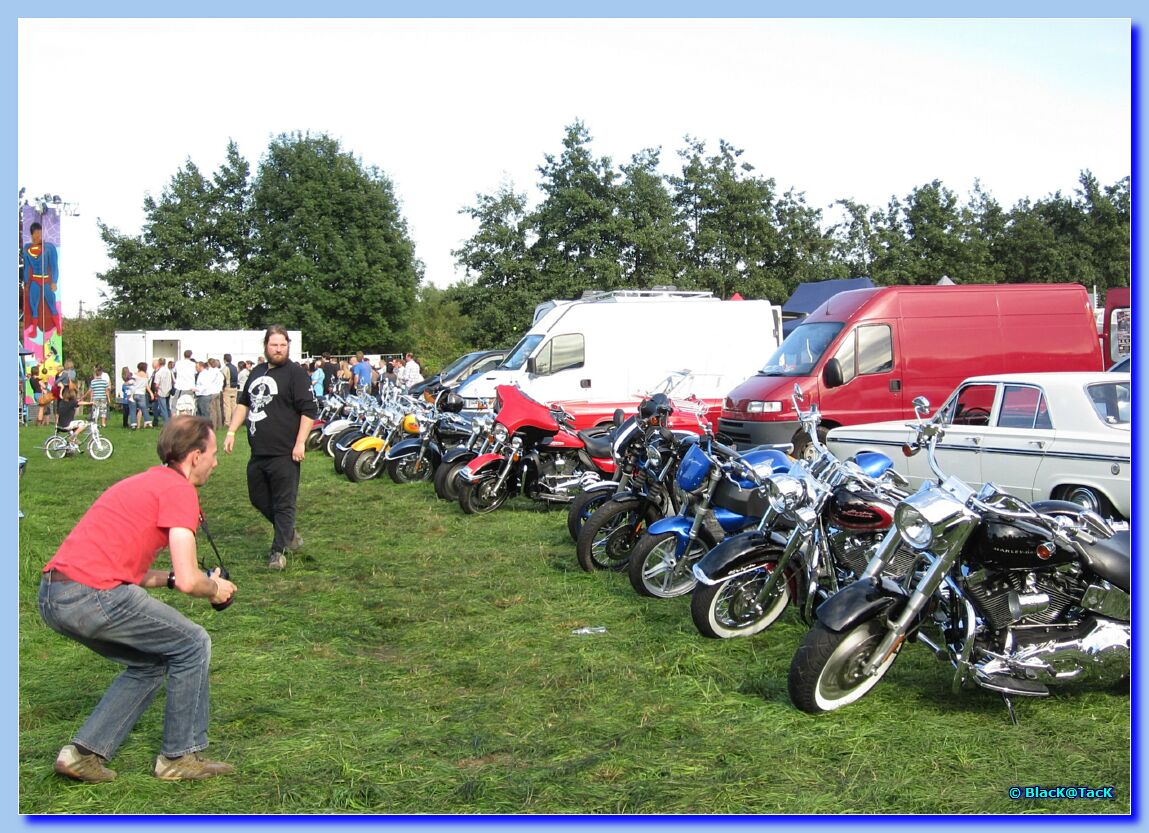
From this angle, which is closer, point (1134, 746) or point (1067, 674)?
point (1134, 746)

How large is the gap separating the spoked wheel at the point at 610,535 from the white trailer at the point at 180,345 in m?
27.0

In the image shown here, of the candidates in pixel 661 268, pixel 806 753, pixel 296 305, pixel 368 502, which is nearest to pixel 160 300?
pixel 296 305

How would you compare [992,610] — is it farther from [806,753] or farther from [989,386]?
[989,386]

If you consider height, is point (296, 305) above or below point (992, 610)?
above

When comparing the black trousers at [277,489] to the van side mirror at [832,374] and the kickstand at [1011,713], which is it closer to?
the kickstand at [1011,713]

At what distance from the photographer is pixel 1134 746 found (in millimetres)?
4242

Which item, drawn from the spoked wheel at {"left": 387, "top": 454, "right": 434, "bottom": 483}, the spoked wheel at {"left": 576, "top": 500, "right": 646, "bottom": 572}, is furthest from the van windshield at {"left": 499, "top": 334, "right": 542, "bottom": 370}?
the spoked wheel at {"left": 576, "top": 500, "right": 646, "bottom": 572}

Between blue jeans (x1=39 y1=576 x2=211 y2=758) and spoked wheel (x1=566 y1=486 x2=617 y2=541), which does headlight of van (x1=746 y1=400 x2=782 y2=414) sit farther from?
blue jeans (x1=39 y1=576 x2=211 y2=758)

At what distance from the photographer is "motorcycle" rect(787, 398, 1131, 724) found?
461cm

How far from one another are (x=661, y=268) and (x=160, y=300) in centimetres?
2614

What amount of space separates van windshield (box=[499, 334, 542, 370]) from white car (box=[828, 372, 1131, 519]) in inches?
370

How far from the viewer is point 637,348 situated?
1722cm

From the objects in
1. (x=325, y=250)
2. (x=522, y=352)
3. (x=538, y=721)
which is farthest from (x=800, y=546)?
(x=325, y=250)

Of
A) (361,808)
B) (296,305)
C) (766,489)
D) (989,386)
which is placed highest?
(296,305)
